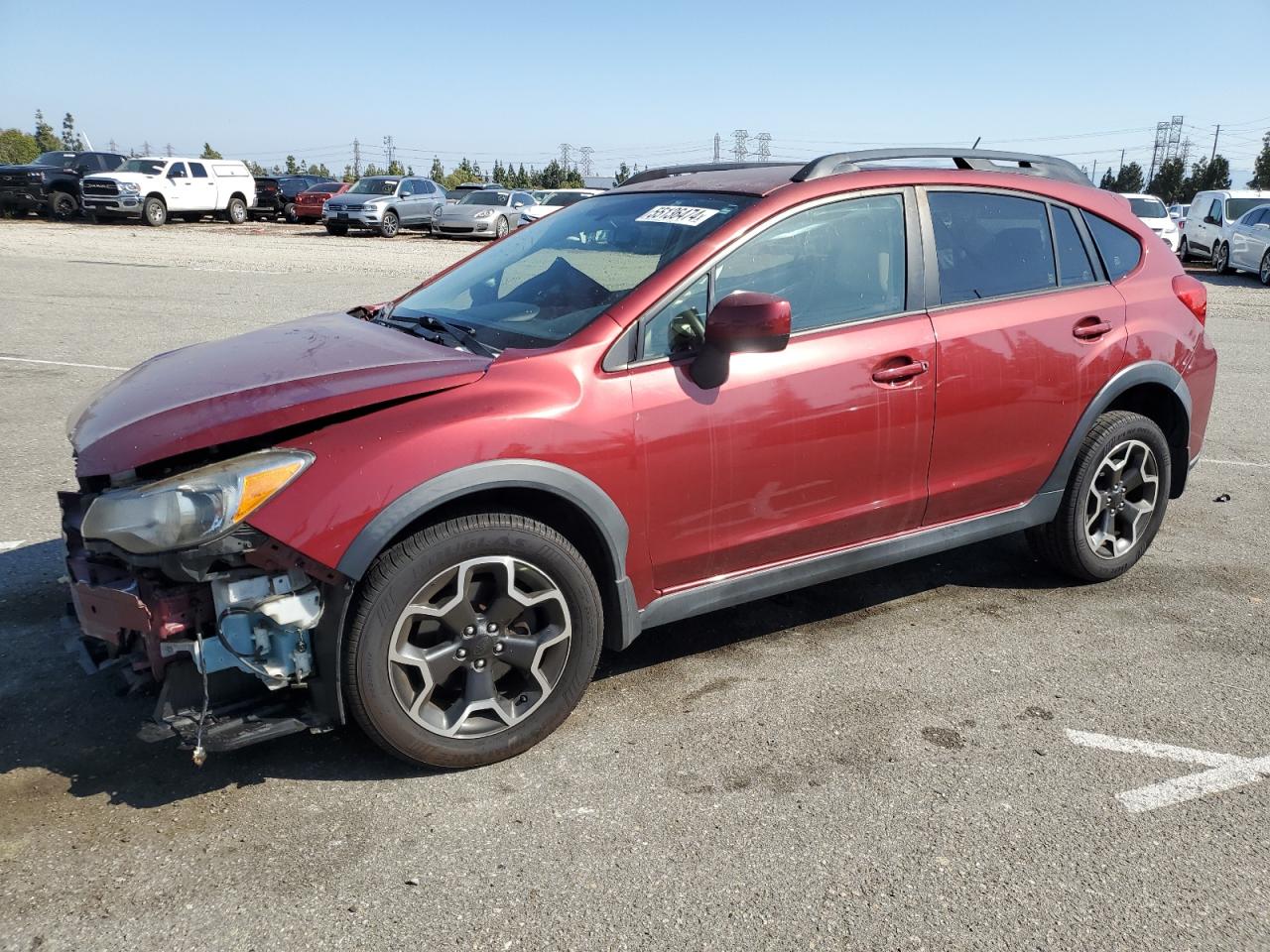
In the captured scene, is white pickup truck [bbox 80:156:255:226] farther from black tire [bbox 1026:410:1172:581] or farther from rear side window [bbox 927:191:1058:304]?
black tire [bbox 1026:410:1172:581]

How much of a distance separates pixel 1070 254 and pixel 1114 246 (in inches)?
12.6

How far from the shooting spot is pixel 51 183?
32062mm

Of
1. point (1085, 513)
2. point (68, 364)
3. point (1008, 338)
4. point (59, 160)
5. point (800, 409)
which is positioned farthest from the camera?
point (59, 160)

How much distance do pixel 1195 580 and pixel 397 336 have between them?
371cm

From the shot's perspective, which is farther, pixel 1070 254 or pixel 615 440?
pixel 1070 254

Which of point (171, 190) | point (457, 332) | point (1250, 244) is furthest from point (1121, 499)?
point (171, 190)

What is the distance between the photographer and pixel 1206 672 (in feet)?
12.9

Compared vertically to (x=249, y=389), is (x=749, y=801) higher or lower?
lower

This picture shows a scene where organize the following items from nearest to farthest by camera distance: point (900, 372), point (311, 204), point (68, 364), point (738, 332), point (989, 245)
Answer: point (738, 332), point (900, 372), point (989, 245), point (68, 364), point (311, 204)

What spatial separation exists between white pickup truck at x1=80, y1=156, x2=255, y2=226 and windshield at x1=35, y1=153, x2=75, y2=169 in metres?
2.69

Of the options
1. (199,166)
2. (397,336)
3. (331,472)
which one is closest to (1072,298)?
(397,336)

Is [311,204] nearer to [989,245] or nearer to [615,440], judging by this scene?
[989,245]

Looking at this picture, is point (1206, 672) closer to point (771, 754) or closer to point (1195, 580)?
point (1195, 580)

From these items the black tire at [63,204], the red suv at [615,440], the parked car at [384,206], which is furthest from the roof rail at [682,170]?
the black tire at [63,204]
